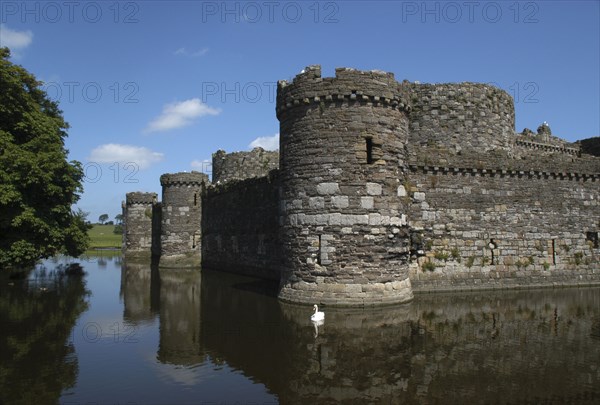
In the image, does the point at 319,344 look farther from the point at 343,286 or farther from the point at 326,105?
the point at 326,105

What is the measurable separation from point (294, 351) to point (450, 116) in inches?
582

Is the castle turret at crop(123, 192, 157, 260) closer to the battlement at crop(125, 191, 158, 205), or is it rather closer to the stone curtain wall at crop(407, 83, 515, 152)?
the battlement at crop(125, 191, 158, 205)

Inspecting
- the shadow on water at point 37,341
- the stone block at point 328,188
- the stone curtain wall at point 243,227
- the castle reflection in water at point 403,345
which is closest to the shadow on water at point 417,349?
the castle reflection in water at point 403,345

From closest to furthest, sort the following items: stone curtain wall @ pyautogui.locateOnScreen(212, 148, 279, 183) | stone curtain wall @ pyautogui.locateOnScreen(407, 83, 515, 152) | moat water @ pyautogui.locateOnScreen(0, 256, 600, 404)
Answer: moat water @ pyautogui.locateOnScreen(0, 256, 600, 404) < stone curtain wall @ pyautogui.locateOnScreen(407, 83, 515, 152) < stone curtain wall @ pyautogui.locateOnScreen(212, 148, 279, 183)

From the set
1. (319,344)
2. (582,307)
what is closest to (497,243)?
(582,307)

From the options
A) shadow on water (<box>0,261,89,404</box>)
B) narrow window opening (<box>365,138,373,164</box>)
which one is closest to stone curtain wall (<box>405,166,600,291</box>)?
narrow window opening (<box>365,138,373,164</box>)

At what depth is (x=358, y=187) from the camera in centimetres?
1448

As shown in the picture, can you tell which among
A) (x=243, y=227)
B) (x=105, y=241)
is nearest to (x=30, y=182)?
(x=243, y=227)

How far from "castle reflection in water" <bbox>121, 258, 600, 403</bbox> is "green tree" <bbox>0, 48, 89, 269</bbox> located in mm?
5824

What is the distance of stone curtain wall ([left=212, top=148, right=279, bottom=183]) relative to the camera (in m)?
31.7

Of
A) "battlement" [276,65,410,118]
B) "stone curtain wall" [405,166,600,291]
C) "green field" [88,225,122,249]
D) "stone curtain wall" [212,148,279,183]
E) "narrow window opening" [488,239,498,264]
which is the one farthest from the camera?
"green field" [88,225,122,249]

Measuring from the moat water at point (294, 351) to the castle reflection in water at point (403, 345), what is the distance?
35 millimetres

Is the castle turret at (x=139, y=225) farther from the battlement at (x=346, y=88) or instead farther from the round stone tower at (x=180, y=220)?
the battlement at (x=346, y=88)

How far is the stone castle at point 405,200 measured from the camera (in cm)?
1444
